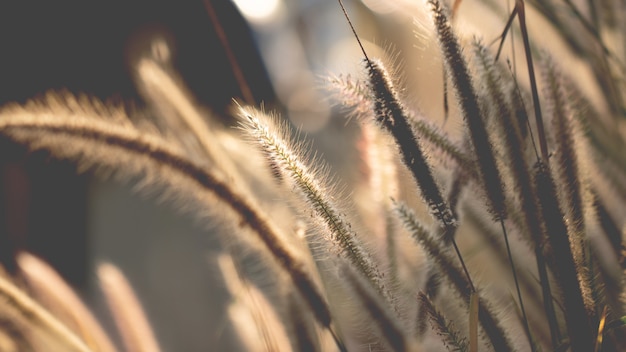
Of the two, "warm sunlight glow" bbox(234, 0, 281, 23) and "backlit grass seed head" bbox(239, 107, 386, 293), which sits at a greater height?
"warm sunlight glow" bbox(234, 0, 281, 23)

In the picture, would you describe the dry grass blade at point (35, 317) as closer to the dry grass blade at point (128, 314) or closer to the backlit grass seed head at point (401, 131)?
the dry grass blade at point (128, 314)

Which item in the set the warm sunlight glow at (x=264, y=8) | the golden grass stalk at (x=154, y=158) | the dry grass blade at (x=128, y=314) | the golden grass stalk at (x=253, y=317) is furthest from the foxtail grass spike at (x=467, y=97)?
the warm sunlight glow at (x=264, y=8)

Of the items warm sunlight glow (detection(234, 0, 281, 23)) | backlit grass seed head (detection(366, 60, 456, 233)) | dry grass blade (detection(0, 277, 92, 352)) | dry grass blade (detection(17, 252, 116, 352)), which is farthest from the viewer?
warm sunlight glow (detection(234, 0, 281, 23))

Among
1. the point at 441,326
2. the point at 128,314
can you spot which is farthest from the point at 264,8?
the point at 441,326

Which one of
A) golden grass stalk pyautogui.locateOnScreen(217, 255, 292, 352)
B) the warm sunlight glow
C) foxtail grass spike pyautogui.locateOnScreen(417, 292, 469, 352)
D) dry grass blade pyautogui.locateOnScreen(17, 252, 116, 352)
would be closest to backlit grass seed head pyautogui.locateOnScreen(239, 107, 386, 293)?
foxtail grass spike pyautogui.locateOnScreen(417, 292, 469, 352)

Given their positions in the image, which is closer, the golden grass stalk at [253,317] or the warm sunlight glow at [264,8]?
the golden grass stalk at [253,317]

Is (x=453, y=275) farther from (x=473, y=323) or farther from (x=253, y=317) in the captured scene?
(x=253, y=317)

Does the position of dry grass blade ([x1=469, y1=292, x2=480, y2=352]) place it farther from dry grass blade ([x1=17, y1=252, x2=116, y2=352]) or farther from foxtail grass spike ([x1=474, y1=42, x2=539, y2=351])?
dry grass blade ([x1=17, y1=252, x2=116, y2=352])
